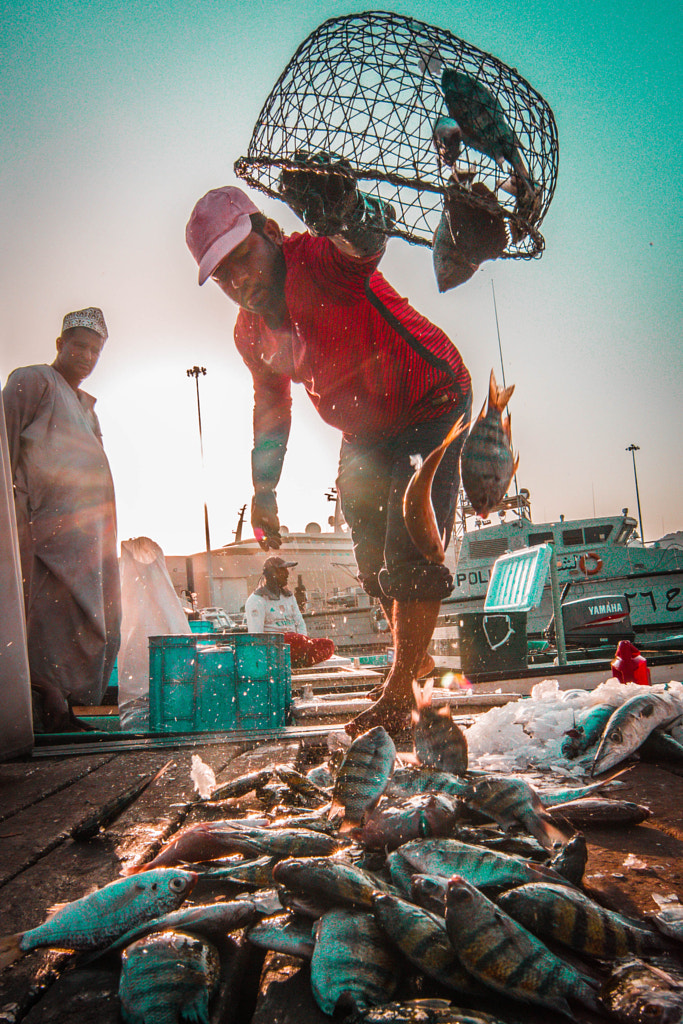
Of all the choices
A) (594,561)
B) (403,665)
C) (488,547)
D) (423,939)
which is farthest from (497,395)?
(488,547)

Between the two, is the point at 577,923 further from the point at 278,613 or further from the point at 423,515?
the point at 278,613

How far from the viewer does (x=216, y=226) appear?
2.75 meters

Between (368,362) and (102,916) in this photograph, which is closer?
(102,916)

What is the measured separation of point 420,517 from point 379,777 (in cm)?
125

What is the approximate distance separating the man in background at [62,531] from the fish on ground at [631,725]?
3.70 m

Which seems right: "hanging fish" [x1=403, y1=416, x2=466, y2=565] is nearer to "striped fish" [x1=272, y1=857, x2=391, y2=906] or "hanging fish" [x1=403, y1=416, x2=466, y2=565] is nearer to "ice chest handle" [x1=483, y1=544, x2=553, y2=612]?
"striped fish" [x1=272, y1=857, x2=391, y2=906]

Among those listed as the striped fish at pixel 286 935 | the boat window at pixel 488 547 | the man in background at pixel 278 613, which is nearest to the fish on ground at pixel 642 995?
the striped fish at pixel 286 935

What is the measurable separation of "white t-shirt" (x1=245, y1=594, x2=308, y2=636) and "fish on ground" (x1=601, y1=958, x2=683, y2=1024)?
316 inches

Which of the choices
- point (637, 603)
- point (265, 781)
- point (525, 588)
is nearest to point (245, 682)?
point (265, 781)

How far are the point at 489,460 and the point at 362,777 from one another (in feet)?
4.98

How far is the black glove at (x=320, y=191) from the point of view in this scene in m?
2.02

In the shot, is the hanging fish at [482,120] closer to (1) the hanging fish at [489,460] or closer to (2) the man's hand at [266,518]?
(1) the hanging fish at [489,460]

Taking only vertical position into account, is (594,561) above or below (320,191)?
below

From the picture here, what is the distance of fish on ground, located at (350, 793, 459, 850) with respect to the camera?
153 cm
